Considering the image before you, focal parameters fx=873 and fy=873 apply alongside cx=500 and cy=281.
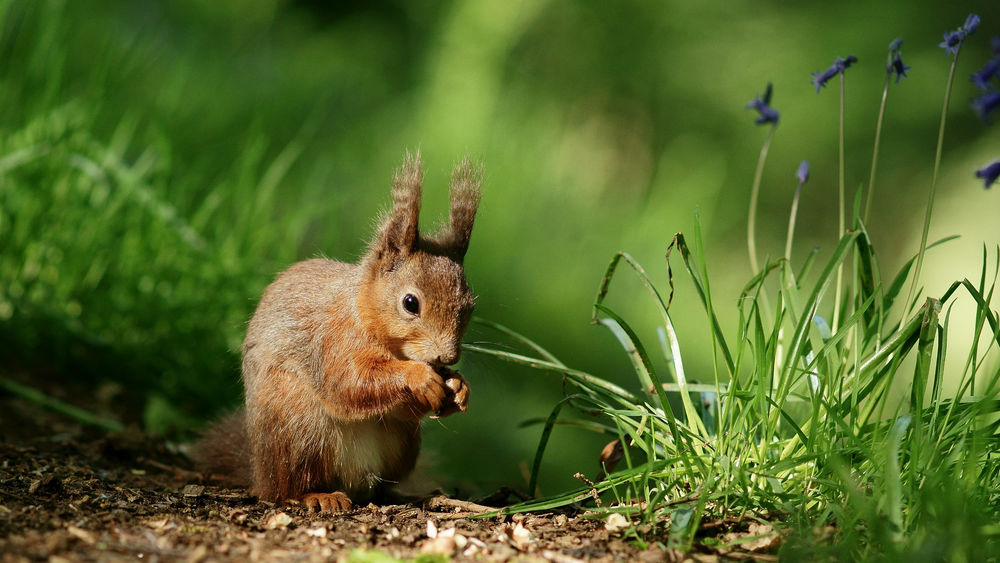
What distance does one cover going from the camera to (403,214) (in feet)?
7.67

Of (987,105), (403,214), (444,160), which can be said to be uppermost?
(444,160)

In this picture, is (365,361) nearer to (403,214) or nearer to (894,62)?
(403,214)

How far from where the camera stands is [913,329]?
1842mm

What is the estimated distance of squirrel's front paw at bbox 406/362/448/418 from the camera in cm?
219

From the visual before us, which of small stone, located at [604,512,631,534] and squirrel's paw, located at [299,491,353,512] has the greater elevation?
small stone, located at [604,512,631,534]

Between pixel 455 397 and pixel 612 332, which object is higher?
pixel 612 332

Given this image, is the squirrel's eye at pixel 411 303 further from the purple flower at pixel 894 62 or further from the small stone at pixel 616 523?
the purple flower at pixel 894 62

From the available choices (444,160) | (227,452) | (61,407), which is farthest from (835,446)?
(444,160)

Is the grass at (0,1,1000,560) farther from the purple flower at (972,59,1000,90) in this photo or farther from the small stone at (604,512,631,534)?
the purple flower at (972,59,1000,90)

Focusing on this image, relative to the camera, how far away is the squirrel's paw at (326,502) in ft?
7.36

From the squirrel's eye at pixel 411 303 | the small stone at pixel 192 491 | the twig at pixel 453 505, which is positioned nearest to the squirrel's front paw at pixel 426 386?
the squirrel's eye at pixel 411 303

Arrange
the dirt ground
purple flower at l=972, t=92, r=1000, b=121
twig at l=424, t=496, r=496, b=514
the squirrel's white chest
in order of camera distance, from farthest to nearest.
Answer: the squirrel's white chest, twig at l=424, t=496, r=496, b=514, the dirt ground, purple flower at l=972, t=92, r=1000, b=121

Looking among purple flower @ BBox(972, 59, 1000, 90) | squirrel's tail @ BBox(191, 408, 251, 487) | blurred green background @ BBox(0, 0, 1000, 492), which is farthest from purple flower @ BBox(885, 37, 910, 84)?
squirrel's tail @ BBox(191, 408, 251, 487)

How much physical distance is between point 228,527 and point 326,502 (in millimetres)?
418
